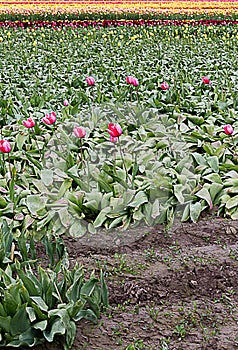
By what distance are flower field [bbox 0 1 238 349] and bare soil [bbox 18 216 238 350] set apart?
10cm

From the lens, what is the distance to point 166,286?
3.39 meters

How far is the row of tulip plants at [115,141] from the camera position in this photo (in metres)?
4.18

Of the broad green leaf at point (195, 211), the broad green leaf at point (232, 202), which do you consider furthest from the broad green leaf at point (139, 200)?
the broad green leaf at point (232, 202)

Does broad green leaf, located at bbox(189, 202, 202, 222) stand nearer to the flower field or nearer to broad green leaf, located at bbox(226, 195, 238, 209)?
the flower field

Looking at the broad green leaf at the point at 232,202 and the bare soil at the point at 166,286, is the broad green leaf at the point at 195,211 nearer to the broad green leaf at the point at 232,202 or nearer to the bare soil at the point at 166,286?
the bare soil at the point at 166,286

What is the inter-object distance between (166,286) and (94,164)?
5.38 feet

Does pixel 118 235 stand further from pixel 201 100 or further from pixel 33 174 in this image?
pixel 201 100

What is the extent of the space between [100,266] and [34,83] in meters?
4.80

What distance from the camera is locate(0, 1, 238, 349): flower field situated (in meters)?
2.99

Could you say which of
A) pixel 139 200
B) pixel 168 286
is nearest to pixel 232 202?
pixel 139 200

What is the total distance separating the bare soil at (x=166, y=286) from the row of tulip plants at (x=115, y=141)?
0.18 metres

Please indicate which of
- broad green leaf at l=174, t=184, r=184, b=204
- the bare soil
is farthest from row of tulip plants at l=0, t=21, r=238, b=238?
the bare soil

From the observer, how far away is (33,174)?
488 cm

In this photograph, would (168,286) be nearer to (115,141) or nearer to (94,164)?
(115,141)
